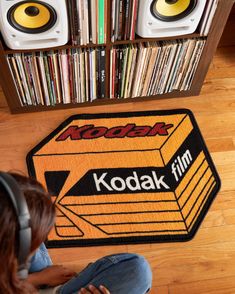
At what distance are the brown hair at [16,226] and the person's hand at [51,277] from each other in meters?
0.33

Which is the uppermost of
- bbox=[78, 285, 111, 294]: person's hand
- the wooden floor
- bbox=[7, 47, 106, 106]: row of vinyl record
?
bbox=[7, 47, 106, 106]: row of vinyl record

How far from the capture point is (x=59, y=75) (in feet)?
4.39

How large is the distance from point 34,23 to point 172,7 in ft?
1.46

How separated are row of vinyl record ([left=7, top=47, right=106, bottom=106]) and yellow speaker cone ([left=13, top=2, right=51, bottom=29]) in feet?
0.44

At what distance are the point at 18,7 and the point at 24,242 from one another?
77 centimetres

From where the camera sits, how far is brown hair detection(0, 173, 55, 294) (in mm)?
559

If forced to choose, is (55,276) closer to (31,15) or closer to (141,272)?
(141,272)

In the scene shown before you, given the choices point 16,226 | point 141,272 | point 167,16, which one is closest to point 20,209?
point 16,226

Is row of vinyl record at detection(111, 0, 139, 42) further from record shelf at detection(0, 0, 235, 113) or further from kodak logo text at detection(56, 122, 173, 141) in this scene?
kodak logo text at detection(56, 122, 173, 141)

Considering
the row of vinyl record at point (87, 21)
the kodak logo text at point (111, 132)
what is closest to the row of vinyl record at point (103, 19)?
the row of vinyl record at point (87, 21)

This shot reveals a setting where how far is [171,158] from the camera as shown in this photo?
143cm

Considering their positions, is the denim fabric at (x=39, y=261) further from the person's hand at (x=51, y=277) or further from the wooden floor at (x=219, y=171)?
the wooden floor at (x=219, y=171)

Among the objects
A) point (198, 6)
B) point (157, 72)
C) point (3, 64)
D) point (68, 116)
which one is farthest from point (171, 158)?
point (3, 64)

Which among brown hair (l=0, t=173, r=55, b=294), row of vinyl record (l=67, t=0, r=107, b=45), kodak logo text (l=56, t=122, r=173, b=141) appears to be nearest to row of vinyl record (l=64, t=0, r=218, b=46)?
row of vinyl record (l=67, t=0, r=107, b=45)
